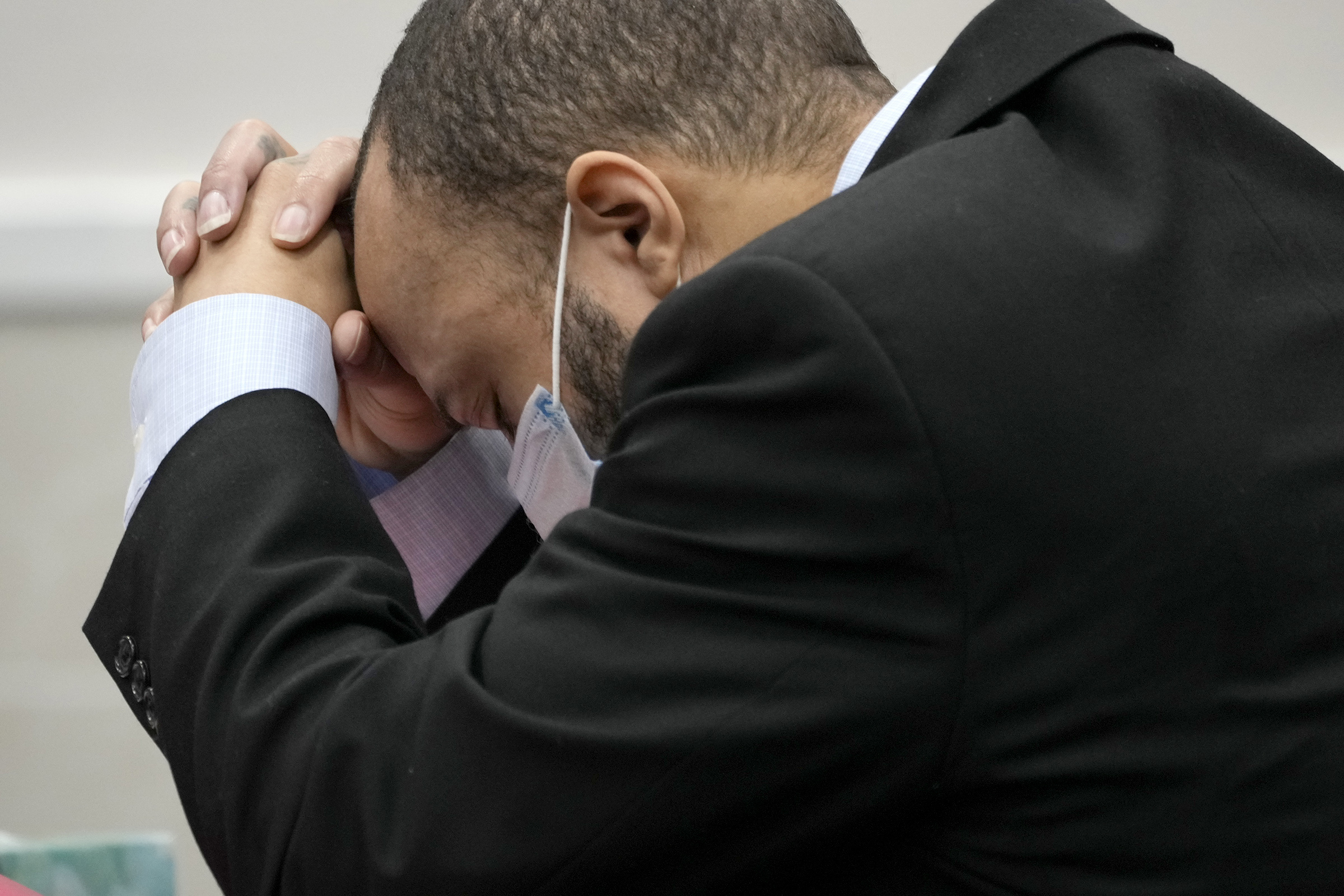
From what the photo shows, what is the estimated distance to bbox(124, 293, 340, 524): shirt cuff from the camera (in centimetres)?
89

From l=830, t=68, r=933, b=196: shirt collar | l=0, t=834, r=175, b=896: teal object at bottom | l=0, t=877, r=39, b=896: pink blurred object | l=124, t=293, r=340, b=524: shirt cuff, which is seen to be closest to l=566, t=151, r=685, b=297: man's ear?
l=830, t=68, r=933, b=196: shirt collar

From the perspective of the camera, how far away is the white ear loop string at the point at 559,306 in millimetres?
875

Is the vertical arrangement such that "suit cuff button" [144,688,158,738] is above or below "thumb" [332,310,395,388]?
below

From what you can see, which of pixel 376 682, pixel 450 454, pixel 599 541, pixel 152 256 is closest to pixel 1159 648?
pixel 599 541

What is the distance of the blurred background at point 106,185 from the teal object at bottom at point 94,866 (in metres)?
0.54

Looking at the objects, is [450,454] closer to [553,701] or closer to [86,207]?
[553,701]

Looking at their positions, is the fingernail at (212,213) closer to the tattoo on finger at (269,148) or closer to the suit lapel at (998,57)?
the tattoo on finger at (269,148)

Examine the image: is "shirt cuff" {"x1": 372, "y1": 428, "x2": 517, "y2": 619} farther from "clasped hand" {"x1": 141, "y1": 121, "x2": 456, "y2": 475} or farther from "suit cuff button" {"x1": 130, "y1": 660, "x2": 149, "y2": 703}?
"suit cuff button" {"x1": 130, "y1": 660, "x2": 149, "y2": 703}

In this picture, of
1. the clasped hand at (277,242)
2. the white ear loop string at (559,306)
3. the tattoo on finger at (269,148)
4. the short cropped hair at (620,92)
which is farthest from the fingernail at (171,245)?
the white ear loop string at (559,306)

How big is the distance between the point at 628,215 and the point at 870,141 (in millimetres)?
163

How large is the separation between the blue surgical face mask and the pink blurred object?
455mm

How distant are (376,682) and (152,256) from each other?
1.37m

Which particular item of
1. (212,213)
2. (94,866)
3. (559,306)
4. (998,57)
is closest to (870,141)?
(998,57)

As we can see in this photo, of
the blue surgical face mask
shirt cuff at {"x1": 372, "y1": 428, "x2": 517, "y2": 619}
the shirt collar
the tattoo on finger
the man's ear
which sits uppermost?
the shirt collar
